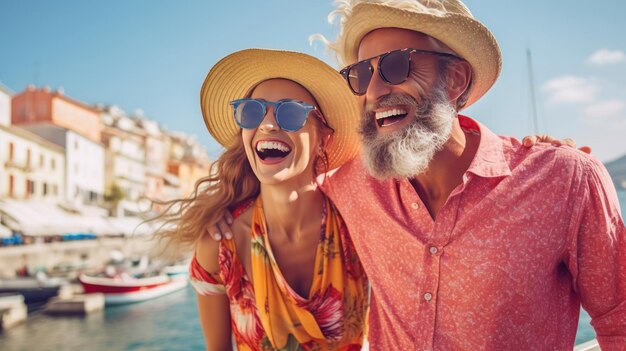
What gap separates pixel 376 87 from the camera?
232 centimetres

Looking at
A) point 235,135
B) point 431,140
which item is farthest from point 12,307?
point 431,140

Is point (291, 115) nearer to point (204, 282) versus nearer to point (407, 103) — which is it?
point (407, 103)

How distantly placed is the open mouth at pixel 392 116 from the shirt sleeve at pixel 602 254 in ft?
2.59

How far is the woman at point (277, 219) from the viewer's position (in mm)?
2633

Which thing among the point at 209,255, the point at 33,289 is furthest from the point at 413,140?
the point at 33,289

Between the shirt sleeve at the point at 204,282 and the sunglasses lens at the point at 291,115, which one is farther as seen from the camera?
the shirt sleeve at the point at 204,282

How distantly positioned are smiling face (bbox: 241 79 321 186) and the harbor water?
16424mm

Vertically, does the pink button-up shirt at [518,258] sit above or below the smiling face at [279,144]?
below

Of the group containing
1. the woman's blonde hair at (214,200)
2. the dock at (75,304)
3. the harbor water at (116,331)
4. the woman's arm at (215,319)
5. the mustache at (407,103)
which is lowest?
the harbor water at (116,331)

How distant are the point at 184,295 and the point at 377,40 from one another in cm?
2861

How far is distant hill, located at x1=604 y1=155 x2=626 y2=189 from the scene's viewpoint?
107012 mm

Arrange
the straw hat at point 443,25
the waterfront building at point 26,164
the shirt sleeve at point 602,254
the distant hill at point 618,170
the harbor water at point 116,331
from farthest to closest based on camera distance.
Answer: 1. the distant hill at point 618,170
2. the waterfront building at point 26,164
3. the harbor water at point 116,331
4. the straw hat at point 443,25
5. the shirt sleeve at point 602,254

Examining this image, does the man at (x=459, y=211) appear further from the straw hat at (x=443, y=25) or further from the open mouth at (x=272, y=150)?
the open mouth at (x=272, y=150)

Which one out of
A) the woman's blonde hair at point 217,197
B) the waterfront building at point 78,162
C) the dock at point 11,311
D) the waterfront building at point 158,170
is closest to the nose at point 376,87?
the woman's blonde hair at point 217,197
